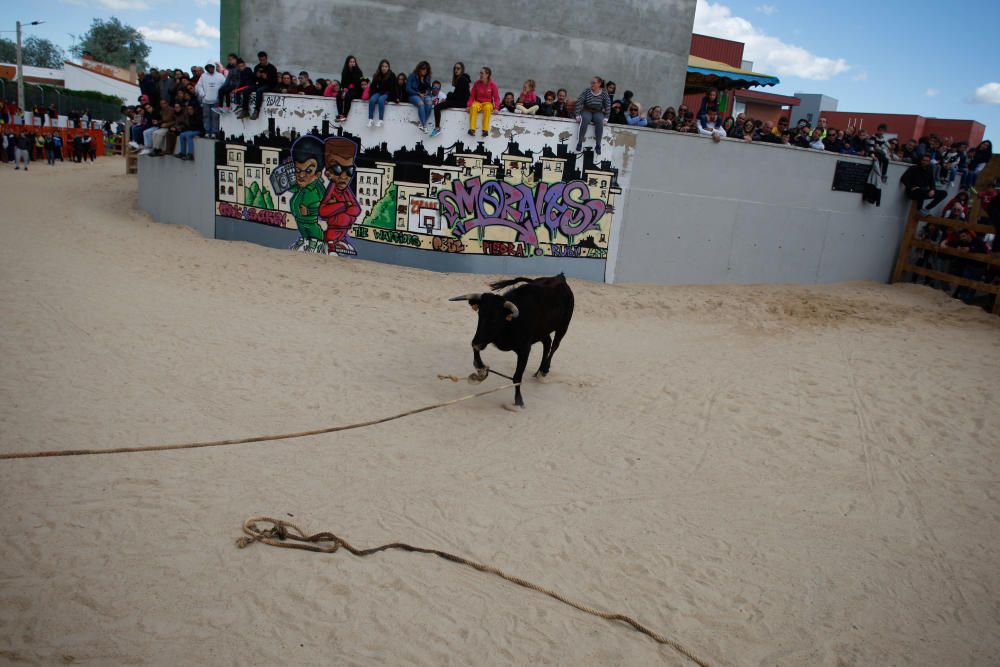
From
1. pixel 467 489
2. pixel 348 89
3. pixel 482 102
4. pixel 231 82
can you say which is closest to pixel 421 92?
pixel 482 102

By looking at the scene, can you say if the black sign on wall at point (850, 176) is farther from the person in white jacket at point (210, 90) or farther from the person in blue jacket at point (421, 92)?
the person in white jacket at point (210, 90)

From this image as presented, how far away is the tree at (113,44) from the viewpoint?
88.6m

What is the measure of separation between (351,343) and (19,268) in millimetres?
6723

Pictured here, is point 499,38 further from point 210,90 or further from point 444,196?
point 210,90

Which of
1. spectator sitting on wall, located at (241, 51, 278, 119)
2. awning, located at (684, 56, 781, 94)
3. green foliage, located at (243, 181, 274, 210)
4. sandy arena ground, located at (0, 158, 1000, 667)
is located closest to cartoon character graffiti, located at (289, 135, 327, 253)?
green foliage, located at (243, 181, 274, 210)

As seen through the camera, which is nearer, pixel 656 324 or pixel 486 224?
pixel 656 324

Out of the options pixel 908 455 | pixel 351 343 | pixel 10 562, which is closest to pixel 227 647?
pixel 10 562

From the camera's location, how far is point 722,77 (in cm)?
2478

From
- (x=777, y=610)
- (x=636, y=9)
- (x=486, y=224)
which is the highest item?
(x=636, y=9)

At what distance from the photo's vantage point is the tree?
88.6 m

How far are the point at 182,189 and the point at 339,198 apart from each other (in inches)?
220

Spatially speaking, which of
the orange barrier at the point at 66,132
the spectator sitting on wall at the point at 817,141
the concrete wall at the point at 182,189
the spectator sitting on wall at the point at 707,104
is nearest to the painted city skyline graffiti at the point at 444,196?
the concrete wall at the point at 182,189

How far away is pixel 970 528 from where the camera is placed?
6742 millimetres

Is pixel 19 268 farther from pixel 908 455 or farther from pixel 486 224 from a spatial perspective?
pixel 908 455
